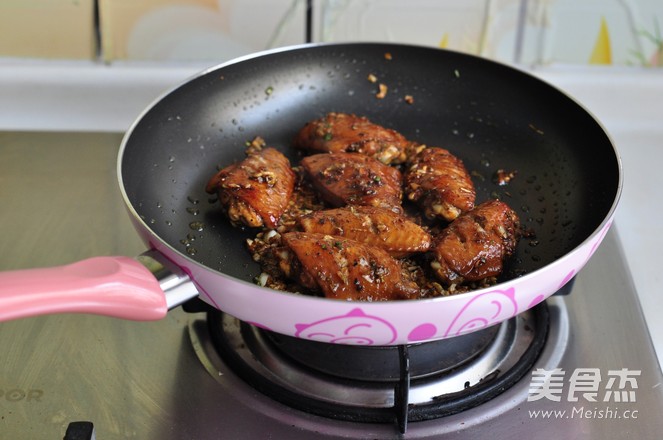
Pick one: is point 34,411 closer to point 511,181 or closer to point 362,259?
point 362,259

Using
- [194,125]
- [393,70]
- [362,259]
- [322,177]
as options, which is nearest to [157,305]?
[362,259]

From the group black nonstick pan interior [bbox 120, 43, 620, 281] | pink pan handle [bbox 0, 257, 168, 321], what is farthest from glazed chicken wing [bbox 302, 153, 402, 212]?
pink pan handle [bbox 0, 257, 168, 321]

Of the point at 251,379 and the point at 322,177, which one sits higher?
the point at 322,177

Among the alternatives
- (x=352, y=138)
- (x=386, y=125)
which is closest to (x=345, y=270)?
(x=352, y=138)

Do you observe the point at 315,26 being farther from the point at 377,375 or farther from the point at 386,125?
the point at 377,375

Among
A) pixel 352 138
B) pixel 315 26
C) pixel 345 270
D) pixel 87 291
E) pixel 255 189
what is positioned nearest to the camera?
pixel 87 291

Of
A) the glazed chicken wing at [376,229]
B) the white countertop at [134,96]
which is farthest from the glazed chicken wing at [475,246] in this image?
the white countertop at [134,96]

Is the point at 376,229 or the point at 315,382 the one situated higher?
the point at 376,229
